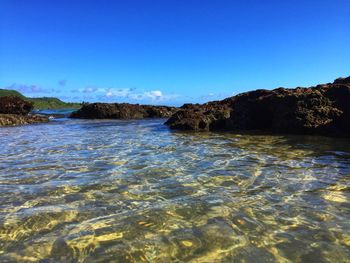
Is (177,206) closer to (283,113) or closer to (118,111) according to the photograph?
(283,113)

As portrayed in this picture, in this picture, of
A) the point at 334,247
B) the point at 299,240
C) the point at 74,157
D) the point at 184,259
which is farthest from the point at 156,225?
the point at 74,157

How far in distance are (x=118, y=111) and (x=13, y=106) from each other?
23.4 ft

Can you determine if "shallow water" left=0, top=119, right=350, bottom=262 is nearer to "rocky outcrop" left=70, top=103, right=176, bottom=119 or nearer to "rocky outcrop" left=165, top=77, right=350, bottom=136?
"rocky outcrop" left=165, top=77, right=350, bottom=136

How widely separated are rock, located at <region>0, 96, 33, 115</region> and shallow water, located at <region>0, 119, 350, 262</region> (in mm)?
18162

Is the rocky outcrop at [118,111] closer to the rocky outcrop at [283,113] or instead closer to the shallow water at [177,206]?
the rocky outcrop at [283,113]

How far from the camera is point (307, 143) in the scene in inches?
448

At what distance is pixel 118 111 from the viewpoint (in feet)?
89.4

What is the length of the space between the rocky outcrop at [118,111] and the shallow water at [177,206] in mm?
17090

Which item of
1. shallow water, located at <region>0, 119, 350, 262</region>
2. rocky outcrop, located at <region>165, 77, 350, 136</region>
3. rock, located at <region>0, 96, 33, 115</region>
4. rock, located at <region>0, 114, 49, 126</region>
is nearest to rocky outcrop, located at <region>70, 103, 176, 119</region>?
rock, located at <region>0, 96, 33, 115</region>

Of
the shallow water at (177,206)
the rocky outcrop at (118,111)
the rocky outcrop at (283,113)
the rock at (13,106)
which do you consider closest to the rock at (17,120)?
the rock at (13,106)

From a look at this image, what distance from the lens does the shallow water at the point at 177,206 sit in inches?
165

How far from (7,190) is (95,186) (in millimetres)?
1445

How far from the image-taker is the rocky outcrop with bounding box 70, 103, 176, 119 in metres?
27.2

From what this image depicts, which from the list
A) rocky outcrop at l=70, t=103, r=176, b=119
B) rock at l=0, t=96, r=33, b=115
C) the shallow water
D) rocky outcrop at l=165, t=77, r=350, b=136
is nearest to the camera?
the shallow water
